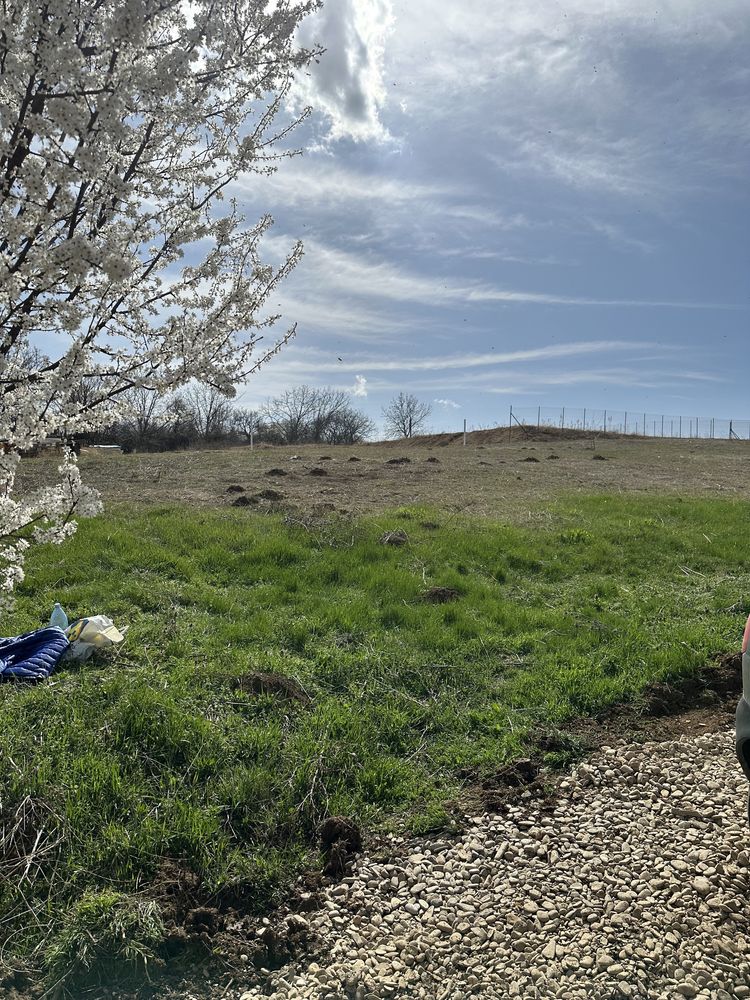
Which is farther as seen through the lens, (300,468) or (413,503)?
(300,468)

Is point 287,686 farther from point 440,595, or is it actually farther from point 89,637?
point 440,595

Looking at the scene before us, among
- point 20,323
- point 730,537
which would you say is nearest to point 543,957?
point 20,323

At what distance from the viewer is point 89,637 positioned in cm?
507

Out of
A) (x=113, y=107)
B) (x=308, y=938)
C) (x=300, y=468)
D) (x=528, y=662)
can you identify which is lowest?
(x=308, y=938)

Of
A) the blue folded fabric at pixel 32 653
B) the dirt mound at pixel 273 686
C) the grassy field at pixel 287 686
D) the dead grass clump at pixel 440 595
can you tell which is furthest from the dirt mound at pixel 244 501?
the dirt mound at pixel 273 686

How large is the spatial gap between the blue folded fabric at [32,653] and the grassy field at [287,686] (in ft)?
0.61

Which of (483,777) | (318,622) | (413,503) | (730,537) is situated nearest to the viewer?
(483,777)

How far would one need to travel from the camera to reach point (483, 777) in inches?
153

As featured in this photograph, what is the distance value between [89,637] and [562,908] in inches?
151

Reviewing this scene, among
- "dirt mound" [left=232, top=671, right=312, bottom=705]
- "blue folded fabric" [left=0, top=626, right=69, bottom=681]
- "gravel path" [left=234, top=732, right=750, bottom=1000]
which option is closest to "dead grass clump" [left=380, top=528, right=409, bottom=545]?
"dirt mound" [left=232, top=671, right=312, bottom=705]

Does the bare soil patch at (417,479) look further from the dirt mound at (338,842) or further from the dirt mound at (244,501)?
the dirt mound at (338,842)

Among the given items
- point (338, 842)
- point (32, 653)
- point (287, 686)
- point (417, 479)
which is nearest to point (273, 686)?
point (287, 686)

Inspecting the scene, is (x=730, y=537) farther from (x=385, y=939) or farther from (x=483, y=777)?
(x=385, y=939)

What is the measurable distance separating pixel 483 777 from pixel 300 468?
42.6 ft
